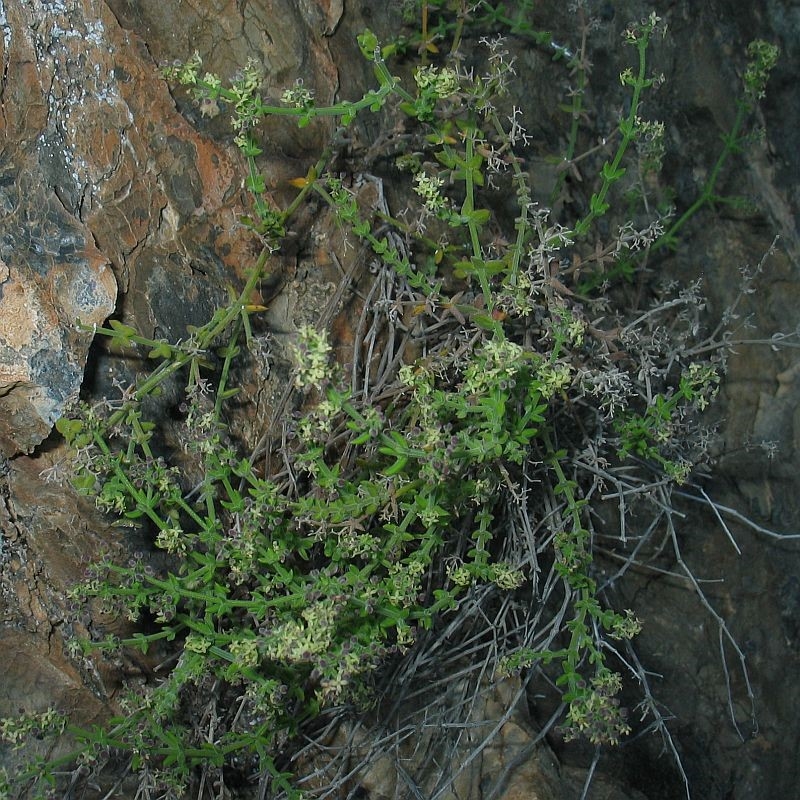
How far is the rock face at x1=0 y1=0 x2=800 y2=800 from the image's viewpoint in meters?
2.49

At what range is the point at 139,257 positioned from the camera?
104 inches

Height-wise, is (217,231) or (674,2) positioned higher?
(217,231)

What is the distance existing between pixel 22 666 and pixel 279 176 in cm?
170

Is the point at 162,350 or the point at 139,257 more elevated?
the point at 139,257

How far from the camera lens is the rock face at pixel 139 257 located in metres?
2.49

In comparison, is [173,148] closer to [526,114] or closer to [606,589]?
[526,114]

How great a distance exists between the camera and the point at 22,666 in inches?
109

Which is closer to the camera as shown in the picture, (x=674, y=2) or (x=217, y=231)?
(x=217, y=231)

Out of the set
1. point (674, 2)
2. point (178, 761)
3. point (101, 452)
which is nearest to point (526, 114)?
point (674, 2)

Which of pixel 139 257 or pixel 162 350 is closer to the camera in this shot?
pixel 162 350

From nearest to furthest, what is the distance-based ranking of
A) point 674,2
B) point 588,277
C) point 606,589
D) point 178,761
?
point 178,761, point 588,277, point 606,589, point 674,2

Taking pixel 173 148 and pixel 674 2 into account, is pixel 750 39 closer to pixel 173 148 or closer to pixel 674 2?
pixel 674 2

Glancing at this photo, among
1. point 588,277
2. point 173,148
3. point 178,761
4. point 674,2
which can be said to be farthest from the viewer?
point 674,2

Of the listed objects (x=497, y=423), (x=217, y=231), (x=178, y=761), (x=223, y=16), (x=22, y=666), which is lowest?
(x=178, y=761)
